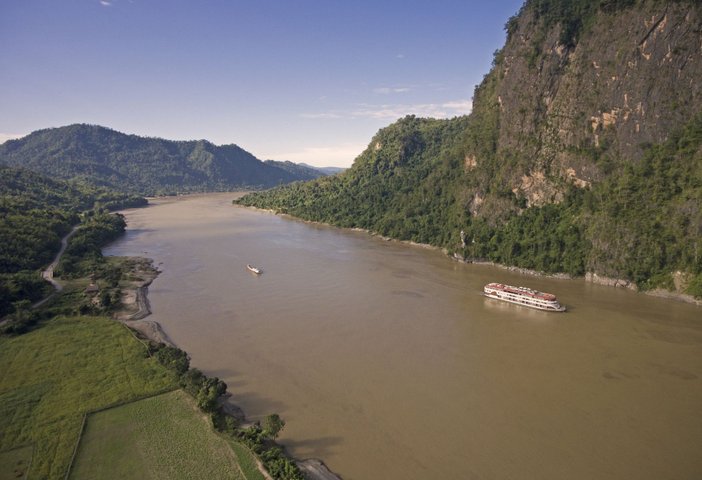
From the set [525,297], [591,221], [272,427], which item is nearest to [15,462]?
[272,427]

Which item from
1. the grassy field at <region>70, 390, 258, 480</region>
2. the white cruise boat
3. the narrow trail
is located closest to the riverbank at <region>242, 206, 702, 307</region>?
the white cruise boat

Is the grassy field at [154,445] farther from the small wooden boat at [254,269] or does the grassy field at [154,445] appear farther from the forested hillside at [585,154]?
the forested hillside at [585,154]

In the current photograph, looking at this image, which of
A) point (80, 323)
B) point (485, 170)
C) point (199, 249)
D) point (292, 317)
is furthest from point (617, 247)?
point (199, 249)

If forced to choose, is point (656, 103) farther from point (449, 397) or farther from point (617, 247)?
point (449, 397)

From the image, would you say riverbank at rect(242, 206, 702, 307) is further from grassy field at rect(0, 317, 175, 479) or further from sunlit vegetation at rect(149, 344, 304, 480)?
grassy field at rect(0, 317, 175, 479)

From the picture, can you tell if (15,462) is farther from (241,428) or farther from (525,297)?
(525,297)

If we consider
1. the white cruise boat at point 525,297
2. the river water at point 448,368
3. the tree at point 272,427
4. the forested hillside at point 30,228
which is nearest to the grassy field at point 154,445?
the tree at point 272,427
